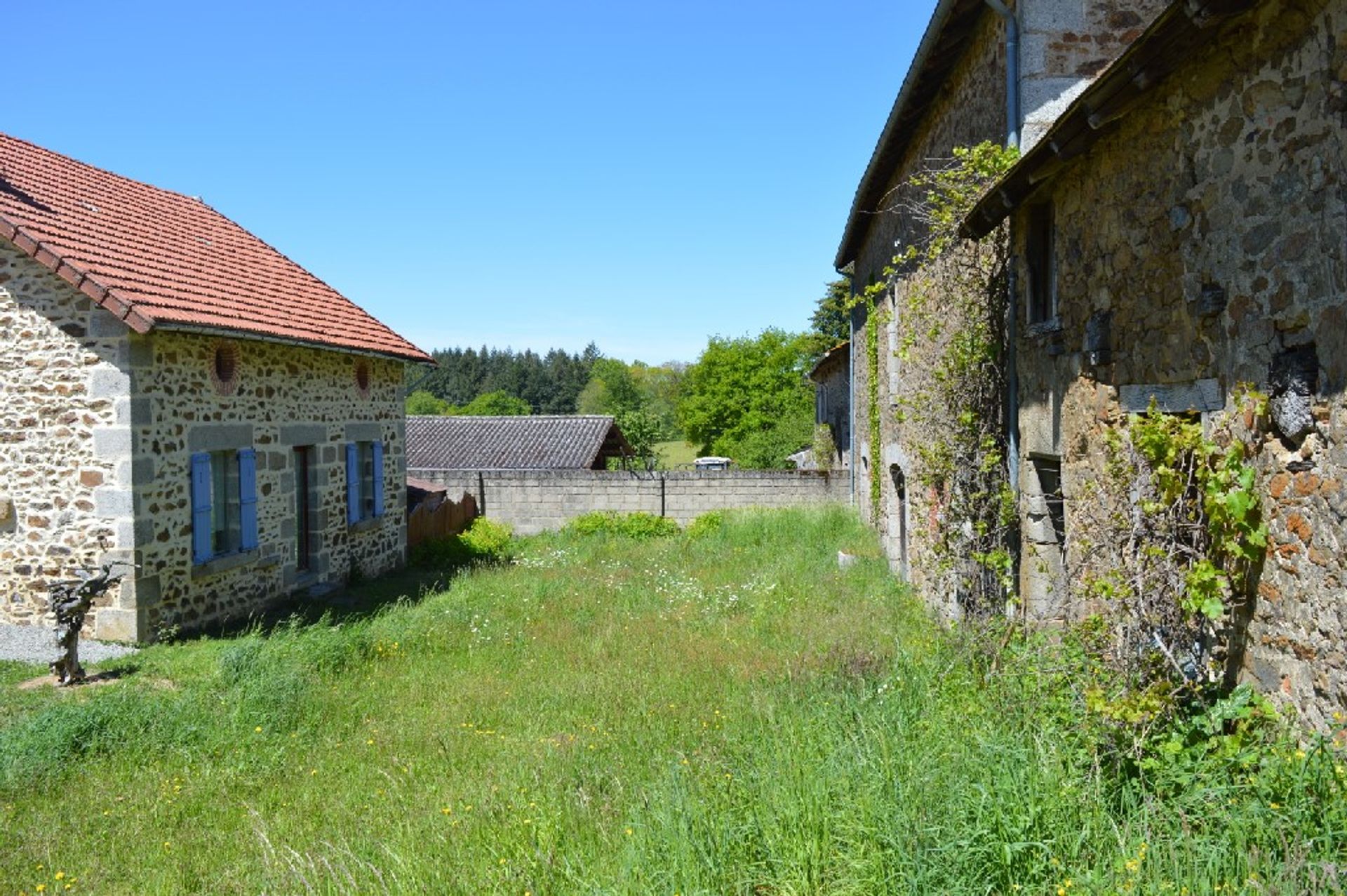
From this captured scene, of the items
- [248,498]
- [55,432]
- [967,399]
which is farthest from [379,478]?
[967,399]

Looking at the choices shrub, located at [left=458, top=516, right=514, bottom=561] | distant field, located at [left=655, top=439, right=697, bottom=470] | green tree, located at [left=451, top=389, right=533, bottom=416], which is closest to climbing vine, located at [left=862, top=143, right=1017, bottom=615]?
shrub, located at [left=458, top=516, right=514, bottom=561]

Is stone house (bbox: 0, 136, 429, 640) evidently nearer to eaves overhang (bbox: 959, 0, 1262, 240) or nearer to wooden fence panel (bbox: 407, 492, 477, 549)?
wooden fence panel (bbox: 407, 492, 477, 549)

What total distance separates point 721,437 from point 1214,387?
170ft

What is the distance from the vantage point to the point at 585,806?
4.50 m

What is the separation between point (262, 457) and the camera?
10859 mm

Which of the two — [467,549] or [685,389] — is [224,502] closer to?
[467,549]

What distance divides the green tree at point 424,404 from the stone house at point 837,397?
5583 centimetres

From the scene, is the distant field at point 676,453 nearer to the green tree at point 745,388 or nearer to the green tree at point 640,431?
the green tree at point 745,388

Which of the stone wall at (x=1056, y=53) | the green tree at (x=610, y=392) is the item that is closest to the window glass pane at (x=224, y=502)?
the stone wall at (x=1056, y=53)

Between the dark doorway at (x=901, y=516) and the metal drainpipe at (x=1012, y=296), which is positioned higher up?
the metal drainpipe at (x=1012, y=296)

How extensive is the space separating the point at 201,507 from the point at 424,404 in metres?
69.4

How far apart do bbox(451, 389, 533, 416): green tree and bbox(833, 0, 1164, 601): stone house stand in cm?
6191

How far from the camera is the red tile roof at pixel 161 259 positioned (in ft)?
28.5

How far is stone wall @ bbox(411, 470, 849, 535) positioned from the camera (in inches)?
746
